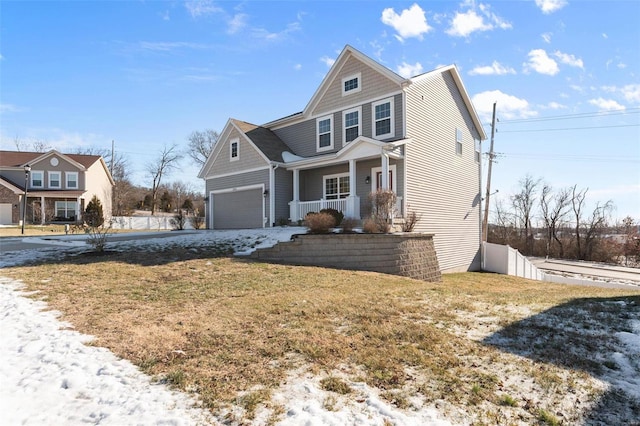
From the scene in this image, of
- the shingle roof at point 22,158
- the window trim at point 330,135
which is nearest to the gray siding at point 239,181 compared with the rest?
the window trim at point 330,135

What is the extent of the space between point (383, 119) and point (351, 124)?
1720 millimetres

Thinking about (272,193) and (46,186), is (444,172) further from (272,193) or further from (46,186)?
(46,186)

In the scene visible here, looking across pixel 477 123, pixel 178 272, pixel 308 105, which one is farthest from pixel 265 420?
pixel 477 123

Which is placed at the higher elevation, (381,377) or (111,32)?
(111,32)

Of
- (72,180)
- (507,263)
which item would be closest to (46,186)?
(72,180)

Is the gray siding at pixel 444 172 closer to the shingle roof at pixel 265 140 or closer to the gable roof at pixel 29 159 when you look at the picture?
the shingle roof at pixel 265 140

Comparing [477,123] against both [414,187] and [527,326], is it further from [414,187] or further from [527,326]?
[527,326]

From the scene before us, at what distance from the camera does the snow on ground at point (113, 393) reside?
2949mm

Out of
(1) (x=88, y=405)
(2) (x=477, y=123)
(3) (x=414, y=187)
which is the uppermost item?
(2) (x=477, y=123)

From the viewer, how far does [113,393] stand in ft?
11.0

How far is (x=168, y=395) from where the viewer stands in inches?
130

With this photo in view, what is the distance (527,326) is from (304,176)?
45.2ft

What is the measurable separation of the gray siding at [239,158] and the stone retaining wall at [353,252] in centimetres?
685

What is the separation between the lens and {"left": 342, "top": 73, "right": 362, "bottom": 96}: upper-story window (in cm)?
1612
